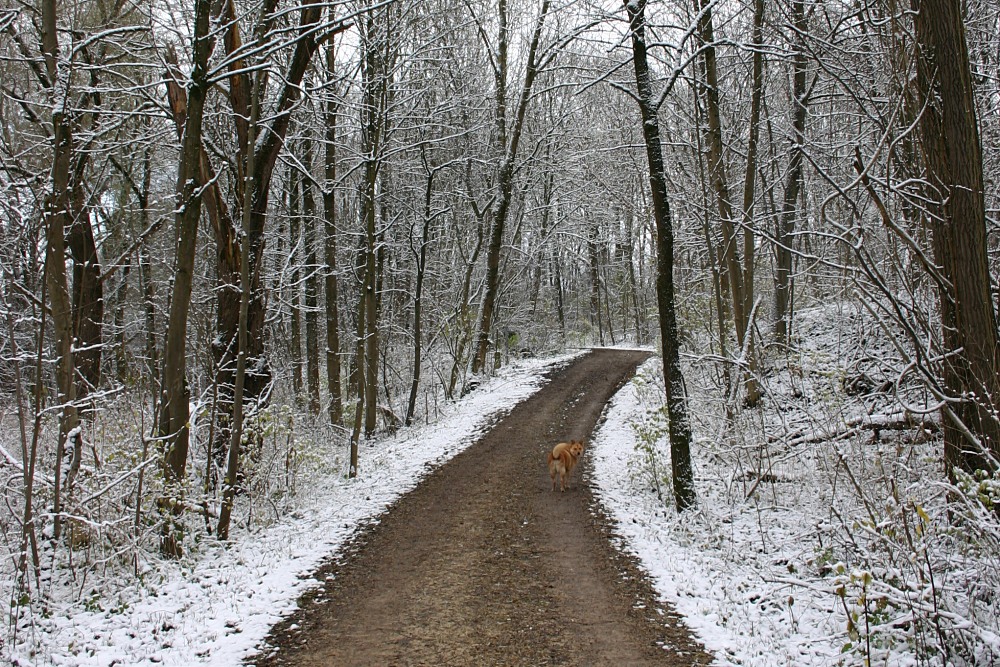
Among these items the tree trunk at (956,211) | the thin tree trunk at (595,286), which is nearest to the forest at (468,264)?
the tree trunk at (956,211)

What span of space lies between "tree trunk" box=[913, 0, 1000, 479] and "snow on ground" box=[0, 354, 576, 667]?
19.7ft

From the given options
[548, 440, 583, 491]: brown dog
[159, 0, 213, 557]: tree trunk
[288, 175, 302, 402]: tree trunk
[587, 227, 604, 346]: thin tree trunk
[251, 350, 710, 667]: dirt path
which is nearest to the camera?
[251, 350, 710, 667]: dirt path

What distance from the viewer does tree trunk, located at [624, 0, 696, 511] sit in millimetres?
8109

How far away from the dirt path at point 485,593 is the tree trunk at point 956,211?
2955 millimetres

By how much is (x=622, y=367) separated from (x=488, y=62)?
37.3ft

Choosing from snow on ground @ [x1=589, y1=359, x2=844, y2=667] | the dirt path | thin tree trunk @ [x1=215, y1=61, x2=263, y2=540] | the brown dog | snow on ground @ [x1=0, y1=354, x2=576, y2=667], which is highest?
thin tree trunk @ [x1=215, y1=61, x2=263, y2=540]

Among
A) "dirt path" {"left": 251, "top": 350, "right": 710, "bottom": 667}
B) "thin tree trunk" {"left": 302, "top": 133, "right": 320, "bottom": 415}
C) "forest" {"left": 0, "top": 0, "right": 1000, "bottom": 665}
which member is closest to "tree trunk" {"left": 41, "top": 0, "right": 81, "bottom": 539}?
"forest" {"left": 0, "top": 0, "right": 1000, "bottom": 665}

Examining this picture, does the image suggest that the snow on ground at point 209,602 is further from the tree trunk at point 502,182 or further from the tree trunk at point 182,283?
the tree trunk at point 502,182

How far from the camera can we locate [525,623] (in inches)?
207

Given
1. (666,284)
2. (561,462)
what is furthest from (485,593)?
(666,284)

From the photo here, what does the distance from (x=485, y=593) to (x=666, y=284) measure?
456 cm

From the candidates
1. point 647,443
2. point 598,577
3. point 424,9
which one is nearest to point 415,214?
point 424,9

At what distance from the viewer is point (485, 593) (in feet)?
19.2

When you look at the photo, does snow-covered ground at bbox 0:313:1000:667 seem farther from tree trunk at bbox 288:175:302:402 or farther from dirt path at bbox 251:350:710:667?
tree trunk at bbox 288:175:302:402
